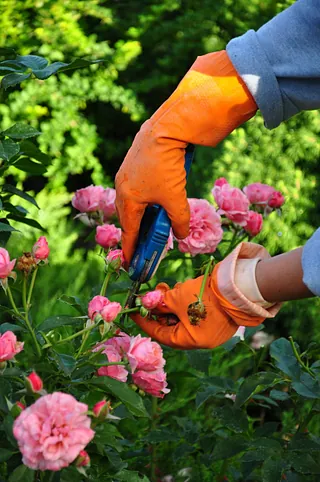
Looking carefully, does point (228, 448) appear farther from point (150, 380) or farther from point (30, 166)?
point (30, 166)

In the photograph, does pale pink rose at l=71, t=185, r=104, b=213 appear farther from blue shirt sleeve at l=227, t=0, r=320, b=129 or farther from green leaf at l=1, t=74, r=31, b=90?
blue shirt sleeve at l=227, t=0, r=320, b=129

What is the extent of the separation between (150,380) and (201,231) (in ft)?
1.76

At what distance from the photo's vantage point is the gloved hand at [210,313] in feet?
5.77

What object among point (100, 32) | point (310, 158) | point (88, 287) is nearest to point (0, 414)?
point (88, 287)

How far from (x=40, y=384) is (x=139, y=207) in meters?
0.61

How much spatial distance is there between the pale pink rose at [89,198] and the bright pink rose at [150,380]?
2.00 ft

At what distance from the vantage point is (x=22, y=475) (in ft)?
4.34

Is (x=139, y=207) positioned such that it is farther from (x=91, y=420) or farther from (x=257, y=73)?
(x=91, y=420)

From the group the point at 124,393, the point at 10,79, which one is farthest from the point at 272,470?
the point at 10,79

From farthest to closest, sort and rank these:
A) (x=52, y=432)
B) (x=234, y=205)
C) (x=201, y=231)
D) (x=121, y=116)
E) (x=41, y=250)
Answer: (x=121, y=116) → (x=234, y=205) → (x=201, y=231) → (x=41, y=250) → (x=52, y=432)

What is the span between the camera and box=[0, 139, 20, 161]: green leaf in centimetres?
168

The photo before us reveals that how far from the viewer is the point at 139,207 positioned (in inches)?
71.2

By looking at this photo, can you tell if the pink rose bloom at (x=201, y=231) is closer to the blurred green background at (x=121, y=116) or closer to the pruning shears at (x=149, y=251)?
the pruning shears at (x=149, y=251)

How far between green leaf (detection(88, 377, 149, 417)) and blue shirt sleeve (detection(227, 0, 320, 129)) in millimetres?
690
